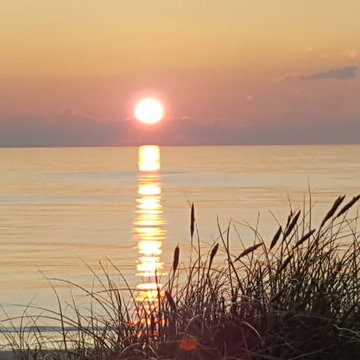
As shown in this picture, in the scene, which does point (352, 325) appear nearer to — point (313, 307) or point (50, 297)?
point (313, 307)

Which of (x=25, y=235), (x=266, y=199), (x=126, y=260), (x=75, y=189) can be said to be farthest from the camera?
(x=75, y=189)

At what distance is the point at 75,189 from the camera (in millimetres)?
63594

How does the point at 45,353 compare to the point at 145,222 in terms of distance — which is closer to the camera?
the point at 45,353

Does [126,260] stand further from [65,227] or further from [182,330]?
[182,330]

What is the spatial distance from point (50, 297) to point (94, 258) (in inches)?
250

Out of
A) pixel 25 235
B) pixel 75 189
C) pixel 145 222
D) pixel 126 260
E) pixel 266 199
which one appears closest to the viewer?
pixel 126 260

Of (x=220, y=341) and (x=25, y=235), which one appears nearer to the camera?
(x=220, y=341)

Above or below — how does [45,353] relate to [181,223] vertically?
below

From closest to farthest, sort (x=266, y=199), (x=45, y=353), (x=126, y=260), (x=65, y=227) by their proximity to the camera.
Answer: (x=45, y=353) → (x=126, y=260) → (x=65, y=227) → (x=266, y=199)

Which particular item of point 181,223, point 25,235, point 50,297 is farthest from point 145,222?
point 50,297

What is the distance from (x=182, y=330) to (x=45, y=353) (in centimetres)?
91

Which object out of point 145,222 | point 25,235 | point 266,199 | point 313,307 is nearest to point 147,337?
point 313,307

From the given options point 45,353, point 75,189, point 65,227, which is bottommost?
point 45,353

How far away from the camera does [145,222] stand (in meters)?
34.2
